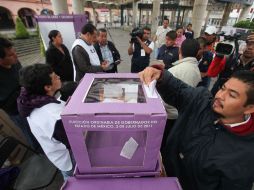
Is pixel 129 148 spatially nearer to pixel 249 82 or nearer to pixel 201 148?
pixel 201 148

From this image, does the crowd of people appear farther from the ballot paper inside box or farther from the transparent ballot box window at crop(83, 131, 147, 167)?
the transparent ballot box window at crop(83, 131, 147, 167)

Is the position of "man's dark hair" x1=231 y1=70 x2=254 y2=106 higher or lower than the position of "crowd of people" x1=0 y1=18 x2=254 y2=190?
higher

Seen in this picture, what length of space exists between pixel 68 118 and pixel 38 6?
23.7 meters

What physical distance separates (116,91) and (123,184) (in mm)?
454

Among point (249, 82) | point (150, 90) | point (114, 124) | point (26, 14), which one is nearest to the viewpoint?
point (114, 124)

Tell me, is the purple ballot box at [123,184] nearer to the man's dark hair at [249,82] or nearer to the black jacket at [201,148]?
the black jacket at [201,148]

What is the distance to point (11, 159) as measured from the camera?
6.57 ft

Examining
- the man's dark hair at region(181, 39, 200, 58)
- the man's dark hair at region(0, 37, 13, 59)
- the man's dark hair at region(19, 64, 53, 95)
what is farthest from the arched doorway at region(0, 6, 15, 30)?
the man's dark hair at region(181, 39, 200, 58)

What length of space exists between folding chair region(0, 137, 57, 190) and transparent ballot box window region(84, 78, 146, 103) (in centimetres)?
110

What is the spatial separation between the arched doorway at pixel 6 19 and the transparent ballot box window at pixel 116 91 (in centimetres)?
2213

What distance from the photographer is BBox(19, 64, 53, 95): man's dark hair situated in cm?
116

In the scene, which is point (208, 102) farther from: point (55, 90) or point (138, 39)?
point (138, 39)

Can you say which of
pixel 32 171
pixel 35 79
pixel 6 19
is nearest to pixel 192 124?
pixel 35 79

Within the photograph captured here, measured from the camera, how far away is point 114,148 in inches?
30.2
